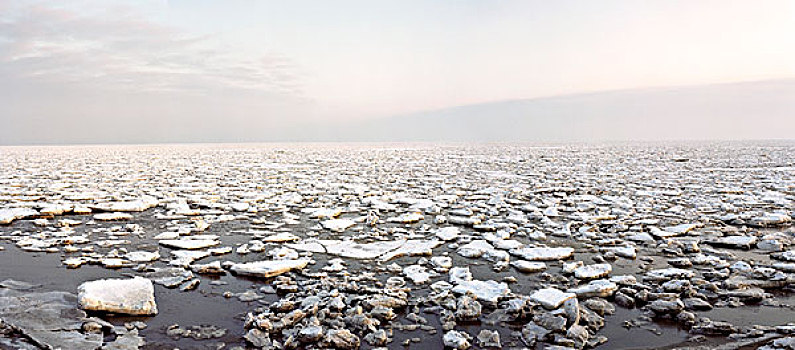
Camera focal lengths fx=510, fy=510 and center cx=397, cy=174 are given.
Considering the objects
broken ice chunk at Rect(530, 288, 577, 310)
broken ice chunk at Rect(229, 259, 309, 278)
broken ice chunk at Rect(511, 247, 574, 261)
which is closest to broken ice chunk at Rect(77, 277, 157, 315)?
broken ice chunk at Rect(229, 259, 309, 278)

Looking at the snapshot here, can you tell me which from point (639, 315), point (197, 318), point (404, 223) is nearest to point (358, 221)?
point (404, 223)

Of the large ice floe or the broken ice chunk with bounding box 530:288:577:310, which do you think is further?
the broken ice chunk with bounding box 530:288:577:310

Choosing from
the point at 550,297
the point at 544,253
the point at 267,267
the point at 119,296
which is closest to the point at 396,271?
the point at 267,267

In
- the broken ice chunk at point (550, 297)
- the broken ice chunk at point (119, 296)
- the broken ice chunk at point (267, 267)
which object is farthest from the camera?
the broken ice chunk at point (267, 267)

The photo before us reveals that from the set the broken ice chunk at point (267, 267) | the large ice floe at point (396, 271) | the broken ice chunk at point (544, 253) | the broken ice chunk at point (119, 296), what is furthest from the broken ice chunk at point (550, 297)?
the broken ice chunk at point (119, 296)

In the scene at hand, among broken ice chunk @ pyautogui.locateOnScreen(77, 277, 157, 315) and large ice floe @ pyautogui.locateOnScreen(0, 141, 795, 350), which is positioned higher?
broken ice chunk @ pyautogui.locateOnScreen(77, 277, 157, 315)

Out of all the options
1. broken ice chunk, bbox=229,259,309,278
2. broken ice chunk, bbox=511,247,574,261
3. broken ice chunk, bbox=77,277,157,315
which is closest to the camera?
broken ice chunk, bbox=77,277,157,315

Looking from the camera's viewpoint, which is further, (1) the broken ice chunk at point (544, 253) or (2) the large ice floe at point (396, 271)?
(1) the broken ice chunk at point (544, 253)

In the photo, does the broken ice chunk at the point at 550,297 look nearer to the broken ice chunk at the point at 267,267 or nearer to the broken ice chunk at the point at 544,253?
the broken ice chunk at the point at 544,253

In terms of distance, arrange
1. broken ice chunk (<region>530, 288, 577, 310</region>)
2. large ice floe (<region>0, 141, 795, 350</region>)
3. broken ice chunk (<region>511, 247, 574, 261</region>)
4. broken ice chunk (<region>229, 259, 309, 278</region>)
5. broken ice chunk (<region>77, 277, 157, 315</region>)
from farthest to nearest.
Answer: broken ice chunk (<region>511, 247, 574, 261</region>)
broken ice chunk (<region>229, 259, 309, 278</region>)
broken ice chunk (<region>530, 288, 577, 310</region>)
broken ice chunk (<region>77, 277, 157, 315</region>)
large ice floe (<region>0, 141, 795, 350</region>)

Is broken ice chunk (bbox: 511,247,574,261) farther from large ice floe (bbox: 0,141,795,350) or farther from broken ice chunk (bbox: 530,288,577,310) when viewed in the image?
broken ice chunk (bbox: 530,288,577,310)

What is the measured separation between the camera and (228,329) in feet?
8.17

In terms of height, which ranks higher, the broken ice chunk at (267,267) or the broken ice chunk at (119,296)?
the broken ice chunk at (119,296)

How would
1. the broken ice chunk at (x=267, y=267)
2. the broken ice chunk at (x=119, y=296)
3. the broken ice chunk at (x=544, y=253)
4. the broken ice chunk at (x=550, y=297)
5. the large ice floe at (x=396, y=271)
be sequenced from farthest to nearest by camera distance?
the broken ice chunk at (x=544, y=253) → the broken ice chunk at (x=267, y=267) → the broken ice chunk at (x=550, y=297) → the broken ice chunk at (x=119, y=296) → the large ice floe at (x=396, y=271)
